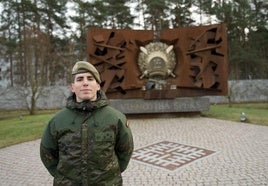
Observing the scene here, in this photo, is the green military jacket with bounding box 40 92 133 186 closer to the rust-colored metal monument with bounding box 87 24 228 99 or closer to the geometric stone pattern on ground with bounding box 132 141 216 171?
the geometric stone pattern on ground with bounding box 132 141 216 171

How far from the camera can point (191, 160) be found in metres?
5.47

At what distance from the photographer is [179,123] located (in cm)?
1009

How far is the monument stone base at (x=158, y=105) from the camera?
37.7 ft

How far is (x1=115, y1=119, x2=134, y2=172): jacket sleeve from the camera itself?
2.21 meters

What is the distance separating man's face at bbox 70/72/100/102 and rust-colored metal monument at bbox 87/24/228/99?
9425 mm

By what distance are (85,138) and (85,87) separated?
38 centimetres

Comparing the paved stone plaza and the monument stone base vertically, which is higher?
the monument stone base

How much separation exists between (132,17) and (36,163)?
2069 centimetres

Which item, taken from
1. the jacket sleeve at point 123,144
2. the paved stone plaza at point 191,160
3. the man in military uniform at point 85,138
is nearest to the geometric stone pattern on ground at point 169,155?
the paved stone plaza at point 191,160

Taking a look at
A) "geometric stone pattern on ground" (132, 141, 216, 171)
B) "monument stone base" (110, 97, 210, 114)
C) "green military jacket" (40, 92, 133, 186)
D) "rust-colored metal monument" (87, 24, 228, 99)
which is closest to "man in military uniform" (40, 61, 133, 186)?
"green military jacket" (40, 92, 133, 186)

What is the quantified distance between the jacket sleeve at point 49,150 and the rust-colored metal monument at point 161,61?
9.36 metres

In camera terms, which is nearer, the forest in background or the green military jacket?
the green military jacket

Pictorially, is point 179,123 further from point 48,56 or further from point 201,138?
point 48,56

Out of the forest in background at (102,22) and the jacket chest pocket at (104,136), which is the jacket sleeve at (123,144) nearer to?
the jacket chest pocket at (104,136)
